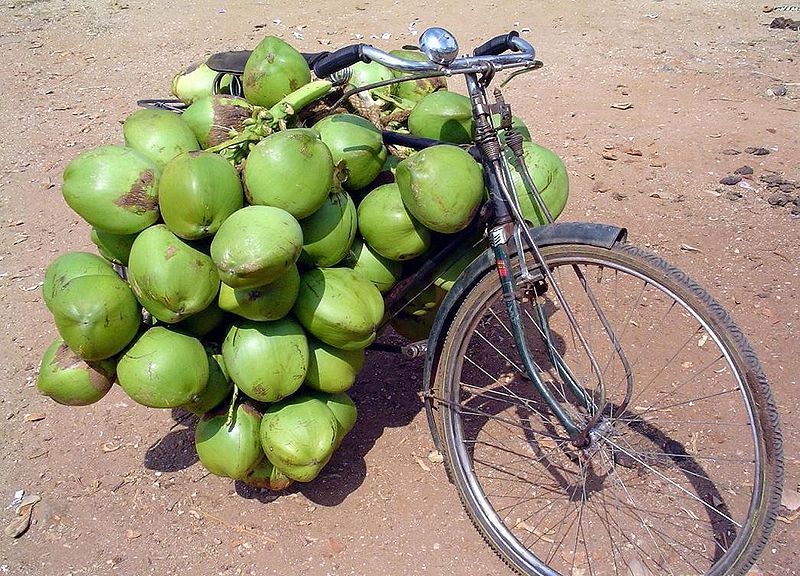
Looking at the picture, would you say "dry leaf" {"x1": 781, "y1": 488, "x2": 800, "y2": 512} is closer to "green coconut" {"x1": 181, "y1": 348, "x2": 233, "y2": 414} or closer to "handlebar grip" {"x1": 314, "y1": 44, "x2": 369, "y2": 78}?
"green coconut" {"x1": 181, "y1": 348, "x2": 233, "y2": 414}

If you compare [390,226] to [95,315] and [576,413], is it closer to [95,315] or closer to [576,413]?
[95,315]

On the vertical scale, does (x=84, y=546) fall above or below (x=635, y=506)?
below

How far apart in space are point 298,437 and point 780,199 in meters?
3.64

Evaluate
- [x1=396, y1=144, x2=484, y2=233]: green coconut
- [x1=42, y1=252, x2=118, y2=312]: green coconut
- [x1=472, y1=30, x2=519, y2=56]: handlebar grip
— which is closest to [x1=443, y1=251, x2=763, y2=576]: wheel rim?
[x1=396, y1=144, x2=484, y2=233]: green coconut

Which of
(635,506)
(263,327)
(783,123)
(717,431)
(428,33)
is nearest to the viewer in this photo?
(428,33)

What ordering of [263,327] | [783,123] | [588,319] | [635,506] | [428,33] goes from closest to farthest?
[428,33] < [263,327] < [635,506] < [588,319] < [783,123]

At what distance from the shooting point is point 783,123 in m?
5.76

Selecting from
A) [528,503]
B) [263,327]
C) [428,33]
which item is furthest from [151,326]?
[528,503]

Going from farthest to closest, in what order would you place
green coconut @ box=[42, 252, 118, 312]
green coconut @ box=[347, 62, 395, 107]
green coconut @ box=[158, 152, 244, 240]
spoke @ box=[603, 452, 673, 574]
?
green coconut @ box=[347, 62, 395, 107] → spoke @ box=[603, 452, 673, 574] → green coconut @ box=[42, 252, 118, 312] → green coconut @ box=[158, 152, 244, 240]

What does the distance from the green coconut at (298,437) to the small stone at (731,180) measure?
3.53m

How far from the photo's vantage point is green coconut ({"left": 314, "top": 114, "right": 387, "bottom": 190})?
267cm

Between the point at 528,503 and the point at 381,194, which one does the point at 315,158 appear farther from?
the point at 528,503

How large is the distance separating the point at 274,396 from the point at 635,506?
1414mm

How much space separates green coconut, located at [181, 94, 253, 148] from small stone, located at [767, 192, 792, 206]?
137 inches
